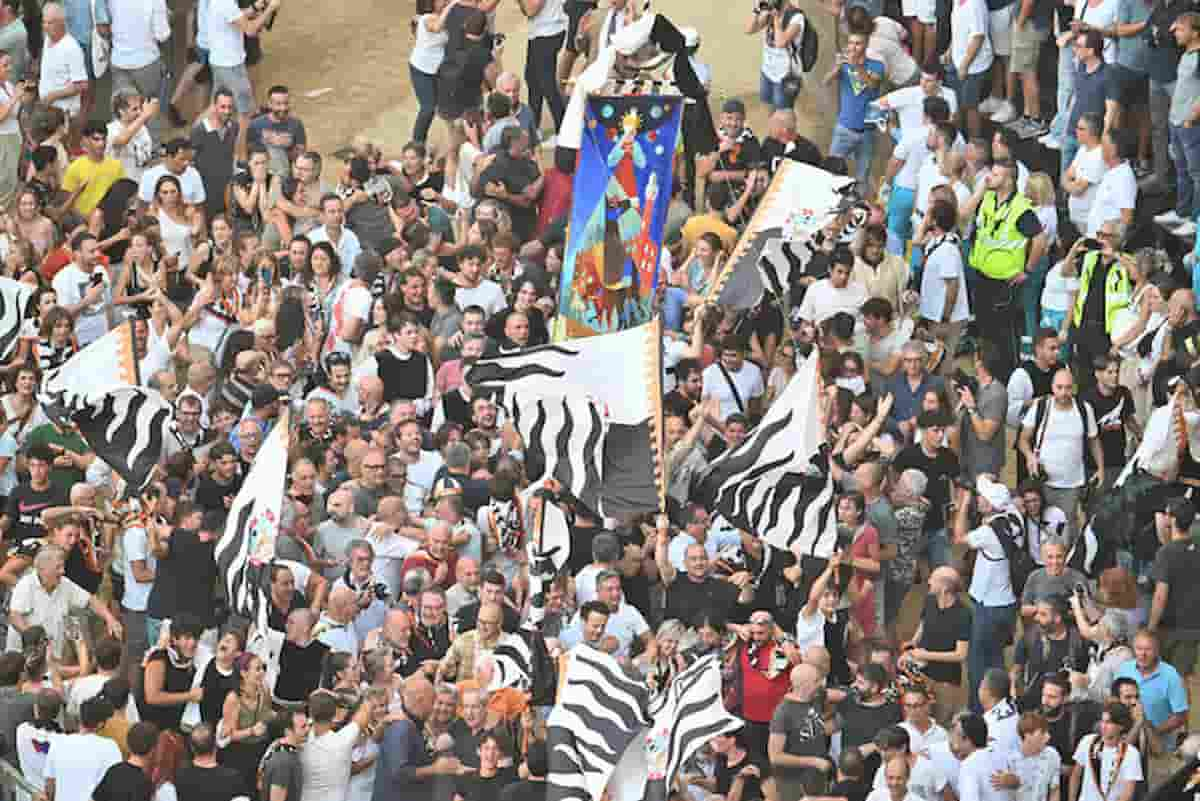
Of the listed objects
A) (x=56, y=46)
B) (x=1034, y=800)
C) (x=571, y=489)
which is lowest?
(x=1034, y=800)

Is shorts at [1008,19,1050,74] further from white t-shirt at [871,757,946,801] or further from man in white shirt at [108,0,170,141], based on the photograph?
white t-shirt at [871,757,946,801]

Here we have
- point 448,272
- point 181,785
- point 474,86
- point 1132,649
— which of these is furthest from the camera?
point 474,86

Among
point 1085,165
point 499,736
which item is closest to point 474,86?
point 1085,165

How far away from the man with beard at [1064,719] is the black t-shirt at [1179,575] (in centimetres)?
134

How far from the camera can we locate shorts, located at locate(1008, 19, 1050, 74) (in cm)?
2509

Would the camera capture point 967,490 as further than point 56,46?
No

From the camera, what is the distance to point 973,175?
75.6ft

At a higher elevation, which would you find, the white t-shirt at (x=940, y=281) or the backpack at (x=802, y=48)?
the backpack at (x=802, y=48)

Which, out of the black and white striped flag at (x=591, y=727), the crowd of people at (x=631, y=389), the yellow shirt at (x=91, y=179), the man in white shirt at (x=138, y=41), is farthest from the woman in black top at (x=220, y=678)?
the man in white shirt at (x=138, y=41)

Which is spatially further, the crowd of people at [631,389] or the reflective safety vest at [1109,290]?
the reflective safety vest at [1109,290]

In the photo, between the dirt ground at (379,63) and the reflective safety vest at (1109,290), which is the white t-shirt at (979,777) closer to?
the reflective safety vest at (1109,290)

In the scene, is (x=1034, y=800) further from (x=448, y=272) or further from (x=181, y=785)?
(x=448, y=272)

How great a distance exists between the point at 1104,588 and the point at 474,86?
829 cm

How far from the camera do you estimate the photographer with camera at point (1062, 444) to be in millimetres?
20531
